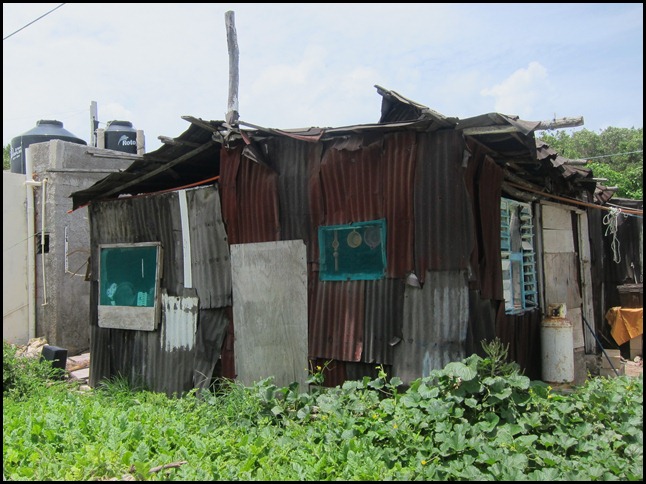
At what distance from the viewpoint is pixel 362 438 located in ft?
15.8

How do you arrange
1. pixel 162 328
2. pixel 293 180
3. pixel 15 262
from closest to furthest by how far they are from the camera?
pixel 293 180
pixel 162 328
pixel 15 262

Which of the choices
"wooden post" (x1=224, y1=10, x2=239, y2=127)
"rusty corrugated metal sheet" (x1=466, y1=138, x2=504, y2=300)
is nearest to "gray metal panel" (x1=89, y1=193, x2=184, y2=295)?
"wooden post" (x1=224, y1=10, x2=239, y2=127)

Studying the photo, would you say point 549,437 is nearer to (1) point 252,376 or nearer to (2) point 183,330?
(1) point 252,376

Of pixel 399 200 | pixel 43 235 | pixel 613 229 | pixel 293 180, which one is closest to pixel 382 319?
pixel 399 200

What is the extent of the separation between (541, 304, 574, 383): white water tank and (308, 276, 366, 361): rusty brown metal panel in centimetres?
268

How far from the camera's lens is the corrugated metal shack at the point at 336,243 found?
575 centimetres

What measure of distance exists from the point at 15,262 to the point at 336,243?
30.4ft

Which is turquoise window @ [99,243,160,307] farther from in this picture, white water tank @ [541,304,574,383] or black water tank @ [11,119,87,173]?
black water tank @ [11,119,87,173]

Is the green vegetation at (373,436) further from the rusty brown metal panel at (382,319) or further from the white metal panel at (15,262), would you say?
the white metal panel at (15,262)

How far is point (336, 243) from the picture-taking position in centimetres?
645

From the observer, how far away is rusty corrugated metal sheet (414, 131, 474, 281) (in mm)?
5691

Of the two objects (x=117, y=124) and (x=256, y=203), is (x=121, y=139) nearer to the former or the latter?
(x=117, y=124)

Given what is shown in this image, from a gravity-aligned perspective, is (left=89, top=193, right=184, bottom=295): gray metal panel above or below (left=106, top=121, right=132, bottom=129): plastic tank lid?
below

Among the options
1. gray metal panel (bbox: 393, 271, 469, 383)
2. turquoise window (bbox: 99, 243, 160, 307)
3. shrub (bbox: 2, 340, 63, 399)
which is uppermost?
turquoise window (bbox: 99, 243, 160, 307)
